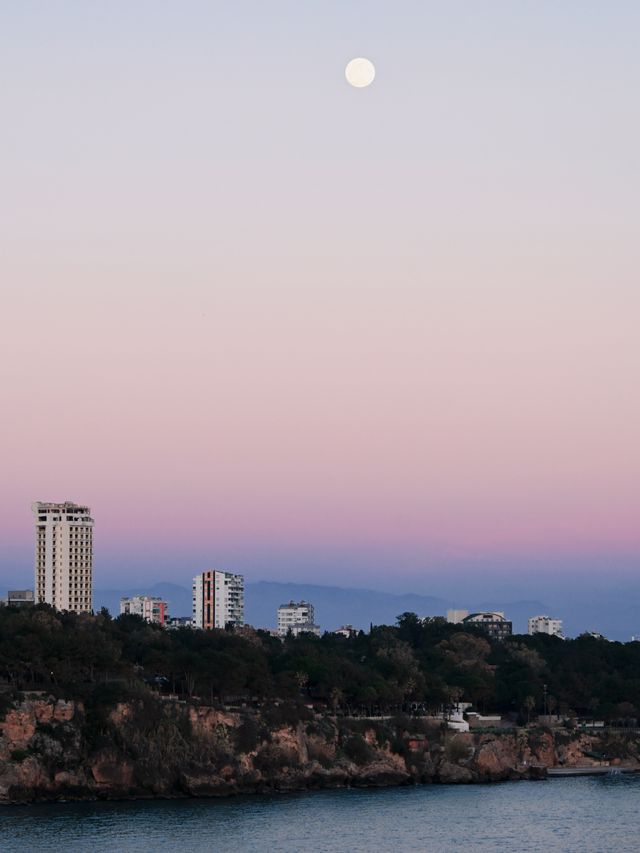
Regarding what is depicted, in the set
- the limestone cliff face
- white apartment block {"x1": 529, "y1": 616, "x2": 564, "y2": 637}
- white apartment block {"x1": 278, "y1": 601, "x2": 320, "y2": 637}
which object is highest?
white apartment block {"x1": 278, "y1": 601, "x2": 320, "y2": 637}

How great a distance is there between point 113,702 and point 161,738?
2.55m

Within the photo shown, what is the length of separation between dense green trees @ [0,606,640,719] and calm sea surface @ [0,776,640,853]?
7.87m

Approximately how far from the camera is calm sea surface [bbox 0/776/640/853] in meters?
50.8

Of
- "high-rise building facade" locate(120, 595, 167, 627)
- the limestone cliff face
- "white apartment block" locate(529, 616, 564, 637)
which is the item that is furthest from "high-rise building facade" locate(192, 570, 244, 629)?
the limestone cliff face

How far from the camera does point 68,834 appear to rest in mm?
51281

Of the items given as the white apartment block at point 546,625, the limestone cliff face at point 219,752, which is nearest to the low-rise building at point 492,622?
the white apartment block at point 546,625

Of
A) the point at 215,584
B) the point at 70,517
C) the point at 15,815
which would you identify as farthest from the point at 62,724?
A: the point at 215,584

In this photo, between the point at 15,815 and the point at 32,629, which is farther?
the point at 32,629

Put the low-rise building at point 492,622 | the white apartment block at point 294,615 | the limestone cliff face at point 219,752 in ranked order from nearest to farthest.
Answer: the limestone cliff face at point 219,752 < the low-rise building at point 492,622 < the white apartment block at point 294,615

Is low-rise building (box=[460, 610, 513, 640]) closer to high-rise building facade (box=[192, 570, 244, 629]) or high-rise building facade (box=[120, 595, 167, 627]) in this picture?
high-rise building facade (box=[192, 570, 244, 629])

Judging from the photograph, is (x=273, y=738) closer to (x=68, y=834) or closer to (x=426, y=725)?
(x=426, y=725)

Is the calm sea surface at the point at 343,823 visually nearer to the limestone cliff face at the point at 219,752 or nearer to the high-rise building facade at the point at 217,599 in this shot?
the limestone cliff face at the point at 219,752

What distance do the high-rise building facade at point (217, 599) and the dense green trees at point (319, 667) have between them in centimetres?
4572

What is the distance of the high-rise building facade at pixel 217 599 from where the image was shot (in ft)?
479
